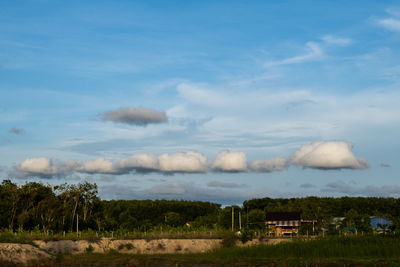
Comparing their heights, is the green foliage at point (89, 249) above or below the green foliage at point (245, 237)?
below

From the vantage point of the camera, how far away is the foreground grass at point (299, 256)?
52734 mm

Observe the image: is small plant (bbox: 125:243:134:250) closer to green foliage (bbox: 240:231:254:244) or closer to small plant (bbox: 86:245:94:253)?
small plant (bbox: 86:245:94:253)

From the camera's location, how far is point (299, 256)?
58156 mm

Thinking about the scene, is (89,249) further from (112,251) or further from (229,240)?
(229,240)

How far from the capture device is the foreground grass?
173 ft

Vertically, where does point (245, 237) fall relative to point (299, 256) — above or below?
above

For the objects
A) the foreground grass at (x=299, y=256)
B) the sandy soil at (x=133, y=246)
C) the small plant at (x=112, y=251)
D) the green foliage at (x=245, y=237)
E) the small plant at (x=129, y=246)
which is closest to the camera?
the foreground grass at (x=299, y=256)

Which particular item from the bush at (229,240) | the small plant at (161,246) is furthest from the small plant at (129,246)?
the bush at (229,240)

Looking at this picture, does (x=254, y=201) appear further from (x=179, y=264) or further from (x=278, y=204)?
(x=179, y=264)

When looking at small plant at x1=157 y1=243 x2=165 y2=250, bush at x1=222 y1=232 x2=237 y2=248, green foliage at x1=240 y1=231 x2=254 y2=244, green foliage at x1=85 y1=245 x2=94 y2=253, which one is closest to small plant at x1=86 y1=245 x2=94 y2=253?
green foliage at x1=85 y1=245 x2=94 y2=253

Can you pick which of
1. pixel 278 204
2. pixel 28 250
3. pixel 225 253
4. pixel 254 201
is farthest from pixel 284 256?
pixel 254 201

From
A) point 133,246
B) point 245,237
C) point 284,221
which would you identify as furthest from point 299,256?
point 284,221

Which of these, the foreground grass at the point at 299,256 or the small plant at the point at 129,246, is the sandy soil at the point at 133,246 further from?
the foreground grass at the point at 299,256

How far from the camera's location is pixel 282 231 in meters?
112
